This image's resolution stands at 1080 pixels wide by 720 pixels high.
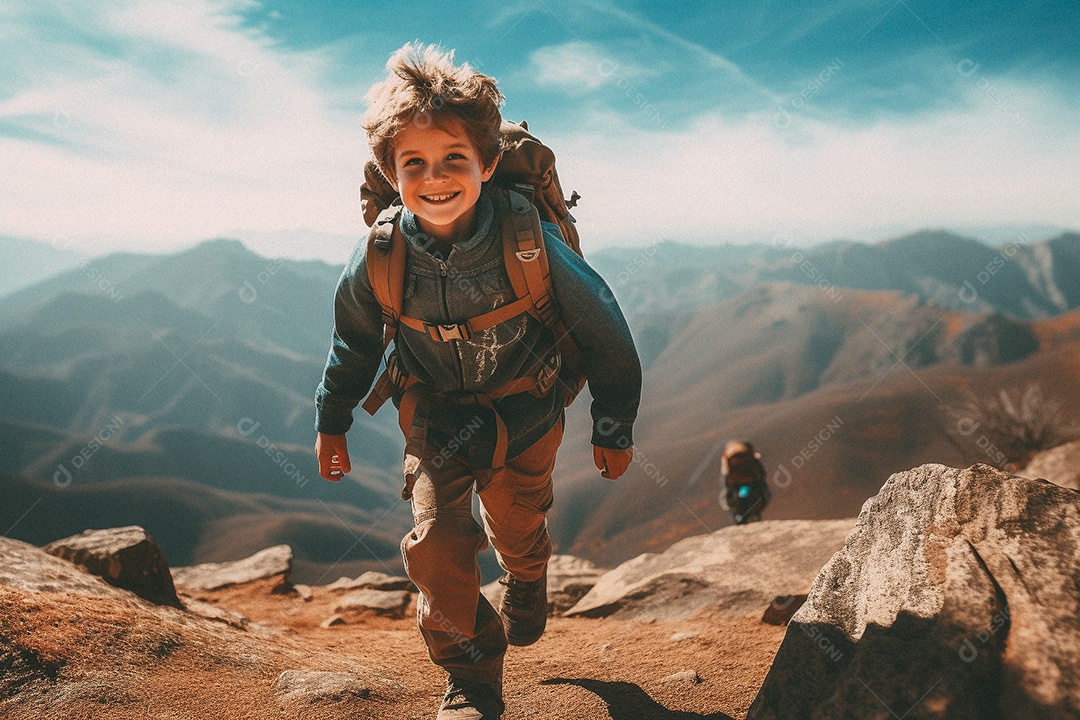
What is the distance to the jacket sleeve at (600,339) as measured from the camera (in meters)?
2.57

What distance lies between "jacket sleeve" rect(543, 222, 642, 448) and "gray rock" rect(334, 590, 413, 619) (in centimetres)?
399

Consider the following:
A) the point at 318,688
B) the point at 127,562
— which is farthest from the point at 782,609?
the point at 127,562

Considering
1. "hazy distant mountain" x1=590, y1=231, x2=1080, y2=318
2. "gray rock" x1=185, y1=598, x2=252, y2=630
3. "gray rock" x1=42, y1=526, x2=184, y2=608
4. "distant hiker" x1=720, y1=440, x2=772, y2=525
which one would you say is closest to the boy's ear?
"gray rock" x1=185, y1=598, x2=252, y2=630

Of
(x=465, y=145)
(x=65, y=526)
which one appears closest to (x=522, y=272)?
(x=465, y=145)

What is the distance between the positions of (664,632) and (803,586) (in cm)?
99

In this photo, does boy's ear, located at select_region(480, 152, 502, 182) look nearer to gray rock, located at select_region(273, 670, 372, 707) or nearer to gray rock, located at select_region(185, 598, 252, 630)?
gray rock, located at select_region(273, 670, 372, 707)

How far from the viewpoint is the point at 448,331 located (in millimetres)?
2549

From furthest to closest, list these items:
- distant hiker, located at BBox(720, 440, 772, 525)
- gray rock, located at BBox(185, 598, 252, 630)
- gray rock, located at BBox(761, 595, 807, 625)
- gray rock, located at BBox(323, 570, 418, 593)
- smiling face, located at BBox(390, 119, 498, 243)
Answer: distant hiker, located at BBox(720, 440, 772, 525) → gray rock, located at BBox(323, 570, 418, 593) → gray rock, located at BBox(185, 598, 252, 630) → gray rock, located at BBox(761, 595, 807, 625) → smiling face, located at BBox(390, 119, 498, 243)

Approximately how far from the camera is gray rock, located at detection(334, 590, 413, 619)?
5.98 metres

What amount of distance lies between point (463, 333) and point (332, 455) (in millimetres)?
926

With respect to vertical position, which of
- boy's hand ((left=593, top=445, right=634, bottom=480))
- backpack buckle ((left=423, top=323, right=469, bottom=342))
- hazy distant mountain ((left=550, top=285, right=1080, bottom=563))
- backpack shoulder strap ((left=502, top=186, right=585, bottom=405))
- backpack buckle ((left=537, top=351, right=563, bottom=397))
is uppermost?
backpack shoulder strap ((left=502, top=186, right=585, bottom=405))

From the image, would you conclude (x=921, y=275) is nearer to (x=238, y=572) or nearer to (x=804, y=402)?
(x=804, y=402)

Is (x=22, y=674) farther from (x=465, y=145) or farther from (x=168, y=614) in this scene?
(x=465, y=145)

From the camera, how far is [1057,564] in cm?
198
